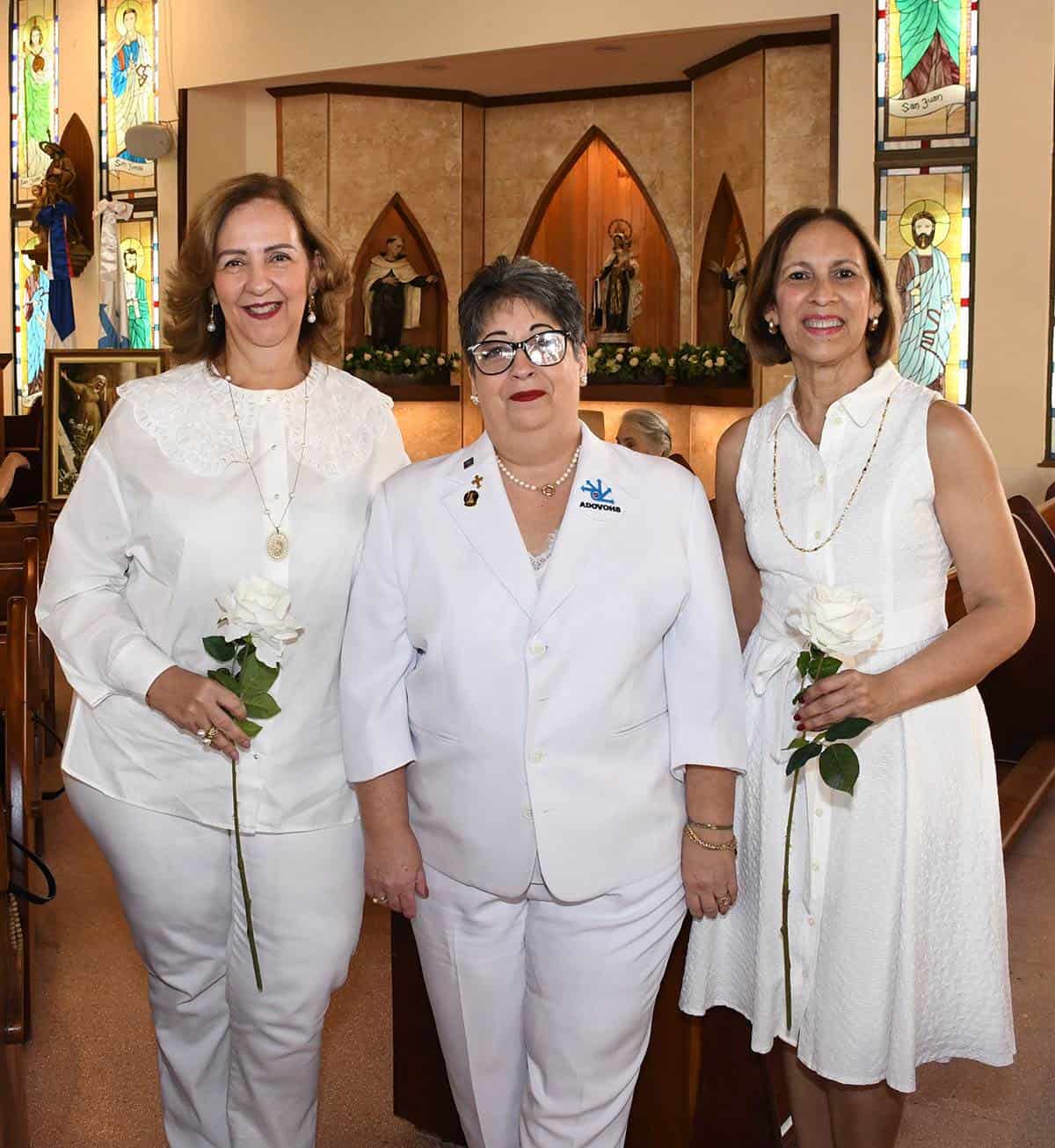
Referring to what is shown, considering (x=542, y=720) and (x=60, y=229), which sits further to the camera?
(x=60, y=229)

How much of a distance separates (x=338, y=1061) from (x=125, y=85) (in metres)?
11.5

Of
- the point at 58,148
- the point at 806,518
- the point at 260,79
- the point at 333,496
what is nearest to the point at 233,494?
the point at 333,496

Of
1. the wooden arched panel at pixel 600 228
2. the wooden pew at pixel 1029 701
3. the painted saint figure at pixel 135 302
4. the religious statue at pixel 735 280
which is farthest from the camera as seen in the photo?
the painted saint figure at pixel 135 302

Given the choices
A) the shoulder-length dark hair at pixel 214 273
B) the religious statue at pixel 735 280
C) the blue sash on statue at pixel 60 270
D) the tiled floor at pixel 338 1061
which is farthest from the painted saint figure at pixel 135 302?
the shoulder-length dark hair at pixel 214 273

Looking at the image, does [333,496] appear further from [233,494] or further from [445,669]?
[445,669]

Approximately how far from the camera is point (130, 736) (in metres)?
2.43

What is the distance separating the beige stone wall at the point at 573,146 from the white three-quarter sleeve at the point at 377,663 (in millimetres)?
10250

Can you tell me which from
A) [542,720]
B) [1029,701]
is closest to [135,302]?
[1029,701]

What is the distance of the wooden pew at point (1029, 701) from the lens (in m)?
5.20

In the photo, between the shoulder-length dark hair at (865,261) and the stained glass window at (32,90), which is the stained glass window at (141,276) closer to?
the stained glass window at (32,90)

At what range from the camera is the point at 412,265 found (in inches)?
504

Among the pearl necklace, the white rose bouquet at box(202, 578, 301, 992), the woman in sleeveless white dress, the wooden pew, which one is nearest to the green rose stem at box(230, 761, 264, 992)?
the white rose bouquet at box(202, 578, 301, 992)

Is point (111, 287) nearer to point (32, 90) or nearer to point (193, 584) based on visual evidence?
point (32, 90)

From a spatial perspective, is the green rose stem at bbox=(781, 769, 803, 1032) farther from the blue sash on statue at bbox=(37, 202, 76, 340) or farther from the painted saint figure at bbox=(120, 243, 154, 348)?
the blue sash on statue at bbox=(37, 202, 76, 340)
